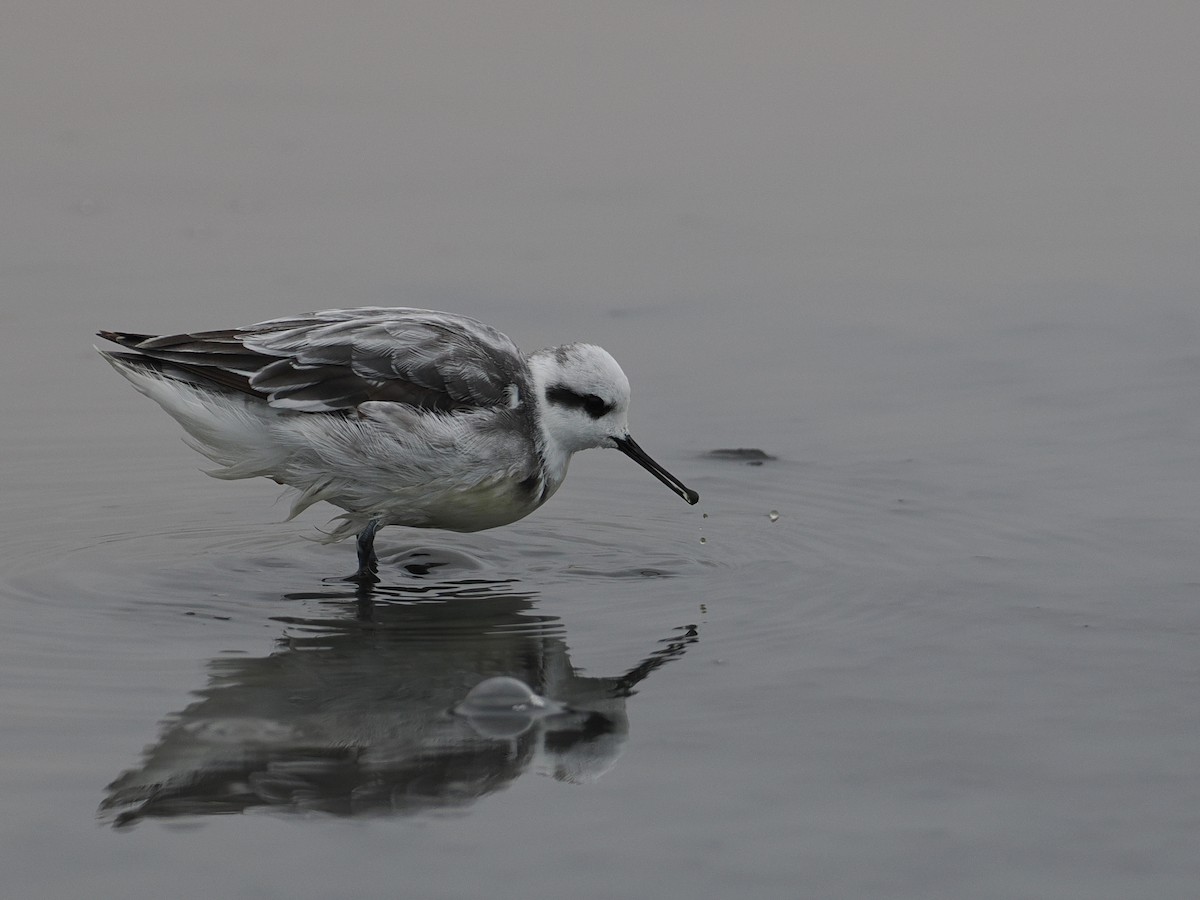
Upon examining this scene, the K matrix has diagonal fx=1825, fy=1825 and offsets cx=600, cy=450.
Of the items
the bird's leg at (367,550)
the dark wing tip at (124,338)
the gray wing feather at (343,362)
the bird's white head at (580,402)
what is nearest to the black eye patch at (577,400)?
the bird's white head at (580,402)

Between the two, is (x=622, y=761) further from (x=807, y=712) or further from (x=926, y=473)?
(x=926, y=473)

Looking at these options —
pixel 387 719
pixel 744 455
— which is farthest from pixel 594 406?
pixel 387 719

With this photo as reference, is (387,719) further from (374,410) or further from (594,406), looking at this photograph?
(594,406)

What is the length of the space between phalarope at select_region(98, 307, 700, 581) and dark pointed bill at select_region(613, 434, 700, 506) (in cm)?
4

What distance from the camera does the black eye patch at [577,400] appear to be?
838 cm

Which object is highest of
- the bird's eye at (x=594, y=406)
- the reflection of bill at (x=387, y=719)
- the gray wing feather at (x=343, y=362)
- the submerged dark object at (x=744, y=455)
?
the gray wing feather at (x=343, y=362)

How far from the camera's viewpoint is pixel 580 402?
8.39m

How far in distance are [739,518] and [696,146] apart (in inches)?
238

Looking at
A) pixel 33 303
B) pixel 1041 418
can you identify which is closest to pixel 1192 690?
pixel 1041 418

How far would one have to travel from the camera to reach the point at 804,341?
35.9 ft

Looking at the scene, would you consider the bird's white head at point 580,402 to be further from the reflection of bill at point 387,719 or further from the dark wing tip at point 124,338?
the dark wing tip at point 124,338

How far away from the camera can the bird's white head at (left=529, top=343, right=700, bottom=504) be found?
8344 mm

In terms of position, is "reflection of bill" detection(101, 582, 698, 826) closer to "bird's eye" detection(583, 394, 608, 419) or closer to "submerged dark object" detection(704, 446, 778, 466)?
"bird's eye" detection(583, 394, 608, 419)

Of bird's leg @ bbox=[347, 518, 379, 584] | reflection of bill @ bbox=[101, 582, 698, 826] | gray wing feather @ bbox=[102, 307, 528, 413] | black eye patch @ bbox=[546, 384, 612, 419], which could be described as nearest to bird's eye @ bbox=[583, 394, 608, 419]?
black eye patch @ bbox=[546, 384, 612, 419]
